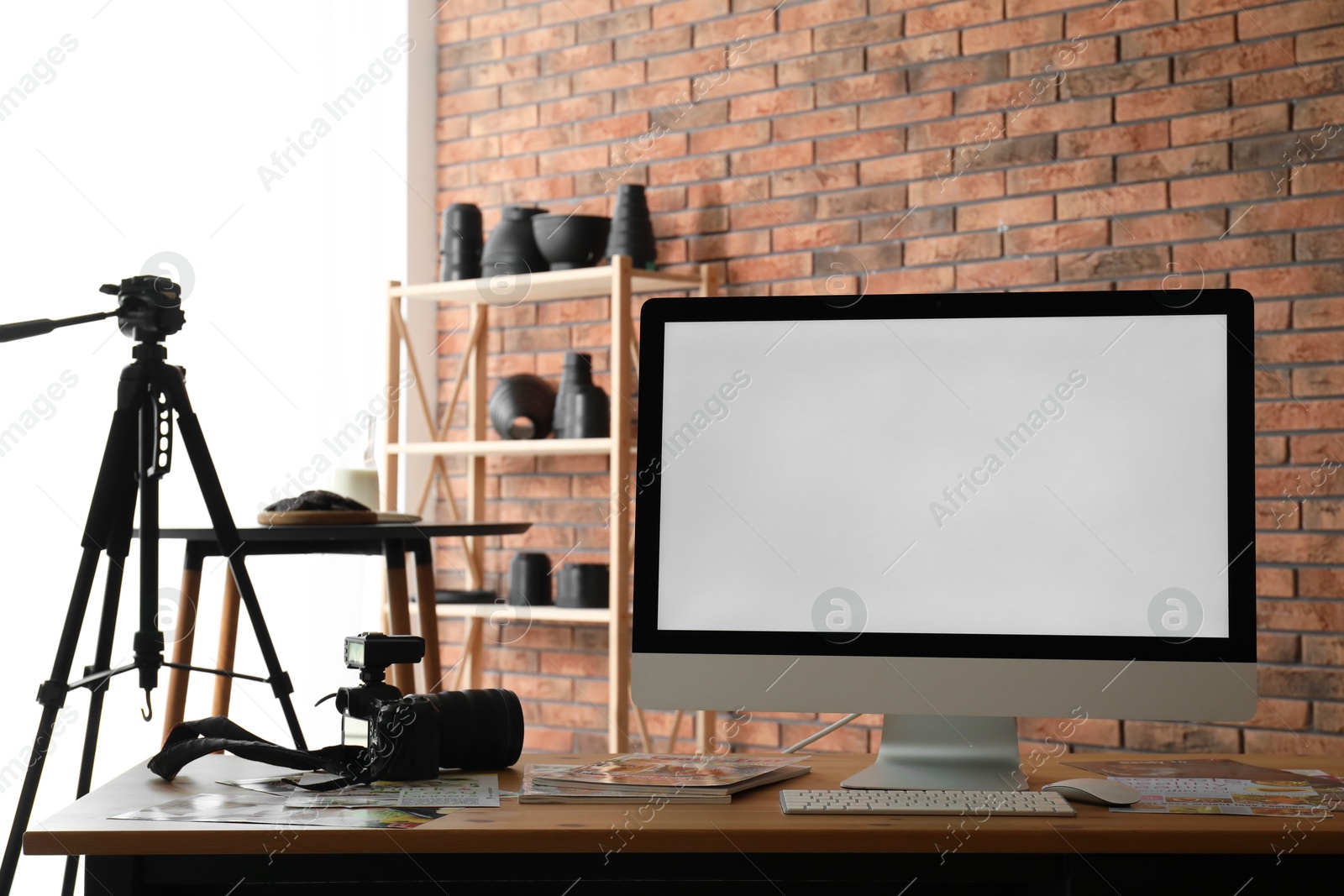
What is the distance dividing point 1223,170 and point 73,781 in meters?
2.84

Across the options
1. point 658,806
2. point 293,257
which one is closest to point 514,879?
point 658,806

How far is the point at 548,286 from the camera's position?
3.46 meters

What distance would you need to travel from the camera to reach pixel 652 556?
134 cm

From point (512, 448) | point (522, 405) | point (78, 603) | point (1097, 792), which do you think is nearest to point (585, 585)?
point (512, 448)

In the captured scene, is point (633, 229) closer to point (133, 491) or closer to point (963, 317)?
point (133, 491)

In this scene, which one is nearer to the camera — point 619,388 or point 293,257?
point 619,388

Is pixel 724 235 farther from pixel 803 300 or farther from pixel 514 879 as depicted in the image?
pixel 514 879

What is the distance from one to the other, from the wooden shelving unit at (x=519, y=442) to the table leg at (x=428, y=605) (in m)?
0.67

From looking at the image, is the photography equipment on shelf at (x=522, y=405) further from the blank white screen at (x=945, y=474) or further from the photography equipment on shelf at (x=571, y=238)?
the blank white screen at (x=945, y=474)

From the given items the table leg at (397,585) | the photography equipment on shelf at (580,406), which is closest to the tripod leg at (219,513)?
the table leg at (397,585)

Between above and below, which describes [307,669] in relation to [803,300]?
below

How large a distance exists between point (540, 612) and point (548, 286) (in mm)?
873

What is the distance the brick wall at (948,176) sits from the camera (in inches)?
108

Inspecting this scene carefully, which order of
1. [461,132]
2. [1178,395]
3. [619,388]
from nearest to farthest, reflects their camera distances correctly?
[1178,395] → [619,388] → [461,132]
